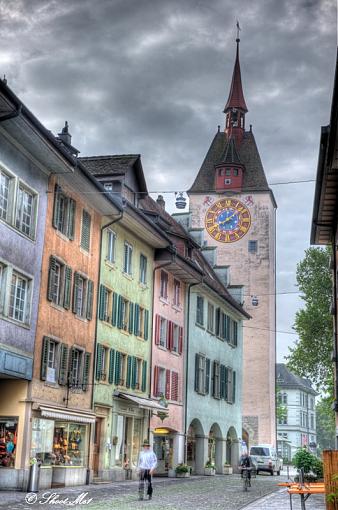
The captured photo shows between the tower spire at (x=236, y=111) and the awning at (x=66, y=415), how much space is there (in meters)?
45.5

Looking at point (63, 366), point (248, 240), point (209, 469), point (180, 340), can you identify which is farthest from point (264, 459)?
point (63, 366)

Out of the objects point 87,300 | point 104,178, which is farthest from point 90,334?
point 104,178

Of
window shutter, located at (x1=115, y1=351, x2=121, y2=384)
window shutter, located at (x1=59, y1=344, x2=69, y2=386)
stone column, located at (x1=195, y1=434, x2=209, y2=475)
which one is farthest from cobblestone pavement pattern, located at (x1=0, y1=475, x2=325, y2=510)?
stone column, located at (x1=195, y1=434, x2=209, y2=475)

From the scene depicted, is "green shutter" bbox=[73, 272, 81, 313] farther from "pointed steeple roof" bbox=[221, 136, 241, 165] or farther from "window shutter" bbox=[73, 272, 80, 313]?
"pointed steeple roof" bbox=[221, 136, 241, 165]

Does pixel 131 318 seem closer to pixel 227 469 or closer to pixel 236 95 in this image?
pixel 227 469

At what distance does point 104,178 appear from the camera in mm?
33688

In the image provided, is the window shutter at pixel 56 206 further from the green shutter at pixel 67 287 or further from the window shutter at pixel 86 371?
the window shutter at pixel 86 371

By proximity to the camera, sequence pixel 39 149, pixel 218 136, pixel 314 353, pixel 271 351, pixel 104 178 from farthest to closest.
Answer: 1. pixel 218 136
2. pixel 271 351
3. pixel 314 353
4. pixel 104 178
5. pixel 39 149

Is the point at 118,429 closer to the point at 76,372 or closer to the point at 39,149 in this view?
the point at 76,372

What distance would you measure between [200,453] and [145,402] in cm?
1086

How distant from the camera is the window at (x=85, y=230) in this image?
29.3m

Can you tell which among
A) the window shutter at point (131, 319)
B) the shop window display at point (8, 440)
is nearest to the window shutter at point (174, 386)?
the window shutter at point (131, 319)

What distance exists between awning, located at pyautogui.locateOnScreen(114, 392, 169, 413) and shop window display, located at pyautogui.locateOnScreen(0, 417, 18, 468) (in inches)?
304

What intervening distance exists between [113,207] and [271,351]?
34.8 m
